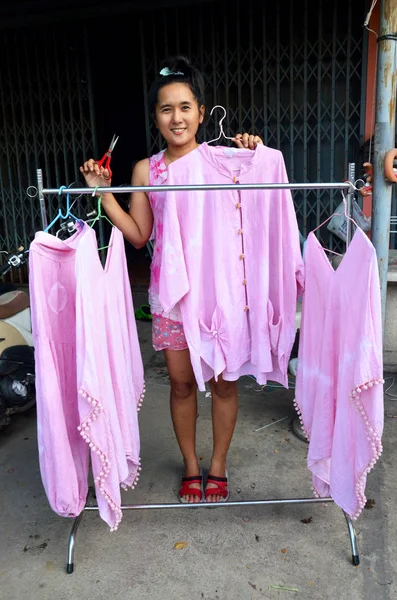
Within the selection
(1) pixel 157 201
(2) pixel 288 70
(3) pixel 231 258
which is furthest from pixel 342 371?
(2) pixel 288 70

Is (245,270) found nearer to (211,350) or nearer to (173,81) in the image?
(211,350)

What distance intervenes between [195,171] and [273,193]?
303 mm

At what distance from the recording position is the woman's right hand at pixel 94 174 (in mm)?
1837

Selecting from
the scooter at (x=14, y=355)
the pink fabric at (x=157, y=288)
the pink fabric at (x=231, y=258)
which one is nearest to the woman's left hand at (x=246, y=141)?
the pink fabric at (x=231, y=258)

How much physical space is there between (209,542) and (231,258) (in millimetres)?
1103

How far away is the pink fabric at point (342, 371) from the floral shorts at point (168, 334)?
0.48m

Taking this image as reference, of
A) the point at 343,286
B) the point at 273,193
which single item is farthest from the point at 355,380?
the point at 273,193

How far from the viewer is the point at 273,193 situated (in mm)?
1915

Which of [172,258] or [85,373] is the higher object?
[172,258]

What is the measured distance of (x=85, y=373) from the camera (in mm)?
1609

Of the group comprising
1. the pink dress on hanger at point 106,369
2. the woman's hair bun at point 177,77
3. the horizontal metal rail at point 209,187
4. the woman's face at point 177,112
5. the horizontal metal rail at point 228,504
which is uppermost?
the woman's hair bun at point 177,77

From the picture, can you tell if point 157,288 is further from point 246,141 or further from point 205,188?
point 246,141

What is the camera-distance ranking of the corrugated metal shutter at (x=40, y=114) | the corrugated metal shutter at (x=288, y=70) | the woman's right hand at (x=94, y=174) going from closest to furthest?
the woman's right hand at (x=94, y=174), the corrugated metal shutter at (x=288, y=70), the corrugated metal shutter at (x=40, y=114)

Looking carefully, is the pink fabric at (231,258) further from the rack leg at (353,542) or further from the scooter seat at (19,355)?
the scooter seat at (19,355)
